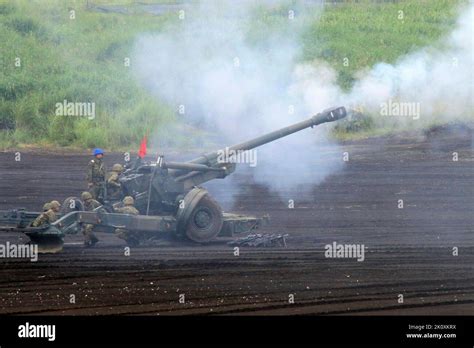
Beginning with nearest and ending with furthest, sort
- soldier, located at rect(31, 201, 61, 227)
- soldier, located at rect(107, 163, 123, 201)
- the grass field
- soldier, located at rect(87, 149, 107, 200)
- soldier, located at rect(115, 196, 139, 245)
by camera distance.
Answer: soldier, located at rect(31, 201, 61, 227) < soldier, located at rect(115, 196, 139, 245) < soldier, located at rect(107, 163, 123, 201) < soldier, located at rect(87, 149, 107, 200) < the grass field

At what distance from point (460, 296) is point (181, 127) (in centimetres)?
2075

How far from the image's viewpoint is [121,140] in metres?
39.2

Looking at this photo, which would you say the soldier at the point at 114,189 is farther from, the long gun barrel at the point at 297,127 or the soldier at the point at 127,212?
the long gun barrel at the point at 297,127

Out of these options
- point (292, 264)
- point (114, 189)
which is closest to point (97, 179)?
point (114, 189)

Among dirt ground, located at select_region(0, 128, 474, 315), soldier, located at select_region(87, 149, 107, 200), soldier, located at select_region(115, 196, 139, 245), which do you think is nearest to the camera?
dirt ground, located at select_region(0, 128, 474, 315)

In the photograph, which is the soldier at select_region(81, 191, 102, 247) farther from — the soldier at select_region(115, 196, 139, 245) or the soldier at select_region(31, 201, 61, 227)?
the soldier at select_region(31, 201, 61, 227)

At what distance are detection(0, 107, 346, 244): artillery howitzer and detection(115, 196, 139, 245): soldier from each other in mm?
169

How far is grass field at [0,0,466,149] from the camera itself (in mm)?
39906

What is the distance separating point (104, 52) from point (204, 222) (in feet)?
71.9

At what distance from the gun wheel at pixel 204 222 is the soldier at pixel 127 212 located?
3.20ft

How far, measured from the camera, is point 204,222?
23.9 m

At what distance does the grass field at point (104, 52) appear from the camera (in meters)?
39.9

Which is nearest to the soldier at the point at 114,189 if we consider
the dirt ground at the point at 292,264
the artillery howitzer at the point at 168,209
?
the artillery howitzer at the point at 168,209

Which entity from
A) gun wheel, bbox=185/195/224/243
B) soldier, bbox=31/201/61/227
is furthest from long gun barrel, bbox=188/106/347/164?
soldier, bbox=31/201/61/227
